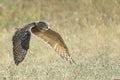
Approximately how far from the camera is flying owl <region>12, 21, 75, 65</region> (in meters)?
8.03

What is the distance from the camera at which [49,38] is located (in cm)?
885

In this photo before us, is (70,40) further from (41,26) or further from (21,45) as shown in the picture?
(21,45)

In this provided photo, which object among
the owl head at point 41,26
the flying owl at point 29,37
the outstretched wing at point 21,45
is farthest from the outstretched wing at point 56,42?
the outstretched wing at point 21,45

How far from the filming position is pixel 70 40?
40.6 feet

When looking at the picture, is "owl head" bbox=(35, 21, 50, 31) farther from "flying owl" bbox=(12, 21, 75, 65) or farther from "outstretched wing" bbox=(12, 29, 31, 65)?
"outstretched wing" bbox=(12, 29, 31, 65)

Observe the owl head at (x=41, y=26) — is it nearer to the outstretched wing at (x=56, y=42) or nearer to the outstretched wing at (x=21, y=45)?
the outstretched wing at (x=56, y=42)

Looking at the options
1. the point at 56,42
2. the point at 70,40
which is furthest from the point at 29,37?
the point at 70,40

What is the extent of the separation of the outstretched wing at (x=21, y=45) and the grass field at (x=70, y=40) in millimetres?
789

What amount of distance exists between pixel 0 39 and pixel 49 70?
3751mm

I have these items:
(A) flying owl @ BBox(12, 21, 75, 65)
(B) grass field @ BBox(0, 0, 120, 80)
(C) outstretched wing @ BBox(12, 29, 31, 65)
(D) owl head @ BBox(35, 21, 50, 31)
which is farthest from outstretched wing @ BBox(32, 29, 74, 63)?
(C) outstretched wing @ BBox(12, 29, 31, 65)

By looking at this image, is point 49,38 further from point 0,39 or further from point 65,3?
point 65,3

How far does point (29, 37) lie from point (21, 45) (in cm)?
14

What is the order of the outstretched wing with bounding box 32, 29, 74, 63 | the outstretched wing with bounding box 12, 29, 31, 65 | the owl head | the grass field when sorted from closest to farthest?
the outstretched wing with bounding box 12, 29, 31, 65, the owl head, the outstretched wing with bounding box 32, 29, 74, 63, the grass field

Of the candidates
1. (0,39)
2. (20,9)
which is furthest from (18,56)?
(20,9)
